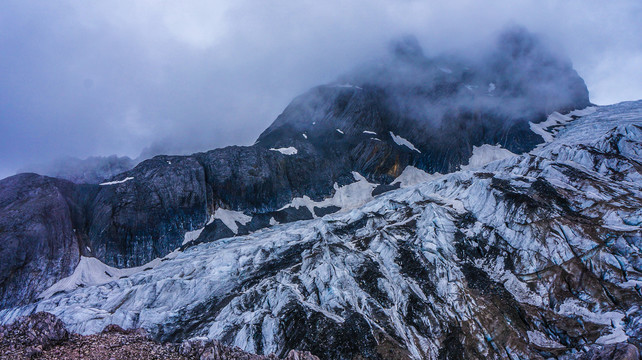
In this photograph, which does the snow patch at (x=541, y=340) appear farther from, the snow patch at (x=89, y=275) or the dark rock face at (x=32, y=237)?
the dark rock face at (x=32, y=237)

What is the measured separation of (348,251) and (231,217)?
61334 millimetres

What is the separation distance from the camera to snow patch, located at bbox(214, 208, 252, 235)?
112m

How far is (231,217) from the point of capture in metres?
115

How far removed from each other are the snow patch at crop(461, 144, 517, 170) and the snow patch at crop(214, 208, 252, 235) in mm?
95306

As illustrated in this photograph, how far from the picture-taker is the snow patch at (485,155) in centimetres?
14375

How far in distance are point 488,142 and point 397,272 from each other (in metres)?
123

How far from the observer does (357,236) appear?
247 feet

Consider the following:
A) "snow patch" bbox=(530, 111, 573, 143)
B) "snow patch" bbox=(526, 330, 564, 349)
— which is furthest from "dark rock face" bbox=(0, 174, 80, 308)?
"snow patch" bbox=(530, 111, 573, 143)

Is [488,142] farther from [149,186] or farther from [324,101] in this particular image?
[149,186]

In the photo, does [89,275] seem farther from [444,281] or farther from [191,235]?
[444,281]

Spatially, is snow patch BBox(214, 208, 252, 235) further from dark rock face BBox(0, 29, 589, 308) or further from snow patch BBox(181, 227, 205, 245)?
snow patch BBox(181, 227, 205, 245)

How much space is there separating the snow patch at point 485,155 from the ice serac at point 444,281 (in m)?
62.3

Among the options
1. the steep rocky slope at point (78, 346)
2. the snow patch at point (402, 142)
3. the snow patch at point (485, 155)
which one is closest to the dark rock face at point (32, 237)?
the steep rocky slope at point (78, 346)

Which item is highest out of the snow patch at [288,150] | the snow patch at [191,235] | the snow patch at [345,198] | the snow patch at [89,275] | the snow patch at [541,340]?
the snow patch at [288,150]
